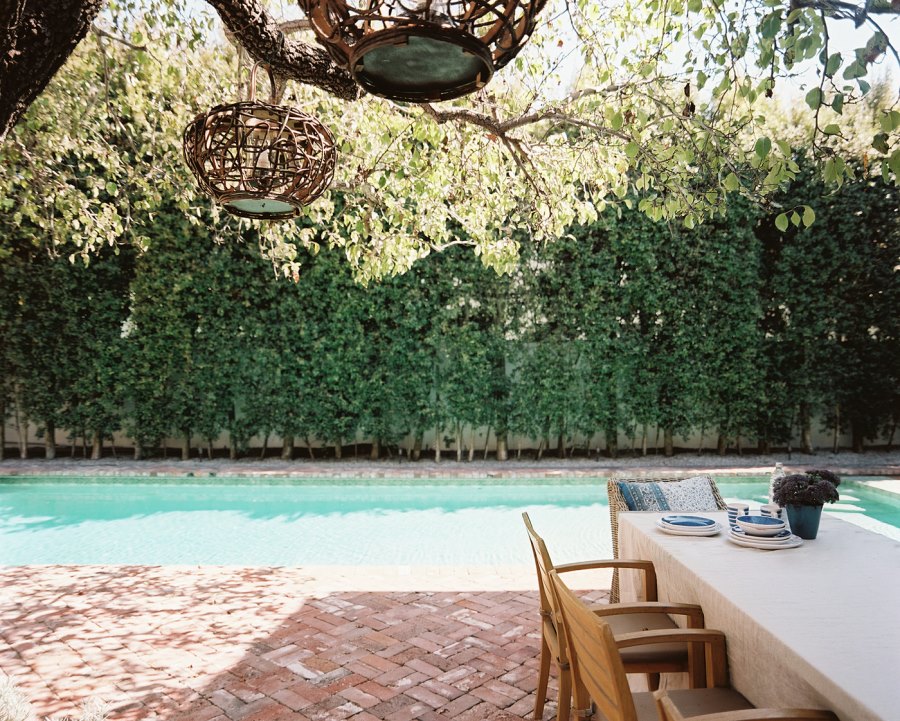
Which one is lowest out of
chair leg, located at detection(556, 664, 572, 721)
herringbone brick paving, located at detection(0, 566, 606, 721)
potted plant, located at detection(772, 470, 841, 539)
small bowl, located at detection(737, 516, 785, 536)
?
herringbone brick paving, located at detection(0, 566, 606, 721)

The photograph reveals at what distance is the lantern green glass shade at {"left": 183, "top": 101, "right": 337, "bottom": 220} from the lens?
2838 millimetres

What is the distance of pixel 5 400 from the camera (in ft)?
34.5

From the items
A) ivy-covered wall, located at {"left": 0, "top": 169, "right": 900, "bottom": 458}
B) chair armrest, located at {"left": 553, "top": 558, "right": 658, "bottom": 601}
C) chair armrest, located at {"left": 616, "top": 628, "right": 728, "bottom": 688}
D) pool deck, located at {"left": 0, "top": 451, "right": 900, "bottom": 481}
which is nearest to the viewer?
chair armrest, located at {"left": 616, "top": 628, "right": 728, "bottom": 688}

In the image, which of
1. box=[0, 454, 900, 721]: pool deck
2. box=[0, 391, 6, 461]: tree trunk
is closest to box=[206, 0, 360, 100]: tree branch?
box=[0, 454, 900, 721]: pool deck

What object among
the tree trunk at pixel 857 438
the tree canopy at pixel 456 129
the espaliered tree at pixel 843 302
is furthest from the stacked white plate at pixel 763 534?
the tree trunk at pixel 857 438

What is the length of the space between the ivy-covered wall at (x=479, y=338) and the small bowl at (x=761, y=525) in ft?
24.6

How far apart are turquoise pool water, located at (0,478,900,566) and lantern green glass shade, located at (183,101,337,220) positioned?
15.5 feet

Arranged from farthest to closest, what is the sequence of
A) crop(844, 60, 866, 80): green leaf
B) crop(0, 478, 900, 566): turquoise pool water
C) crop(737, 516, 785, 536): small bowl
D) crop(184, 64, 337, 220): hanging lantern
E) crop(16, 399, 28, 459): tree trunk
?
crop(16, 399, 28, 459): tree trunk, crop(0, 478, 900, 566): turquoise pool water, crop(737, 516, 785, 536): small bowl, crop(184, 64, 337, 220): hanging lantern, crop(844, 60, 866, 80): green leaf

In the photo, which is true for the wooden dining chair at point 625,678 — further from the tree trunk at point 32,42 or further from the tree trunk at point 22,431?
the tree trunk at point 22,431

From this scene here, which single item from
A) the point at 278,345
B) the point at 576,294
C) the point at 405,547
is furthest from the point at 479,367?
the point at 405,547

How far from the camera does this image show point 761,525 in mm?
2953

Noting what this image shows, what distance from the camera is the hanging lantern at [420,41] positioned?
54.7 inches

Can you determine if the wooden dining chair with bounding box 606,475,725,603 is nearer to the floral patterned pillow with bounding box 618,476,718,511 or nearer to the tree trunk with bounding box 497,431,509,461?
the floral patterned pillow with bounding box 618,476,718,511

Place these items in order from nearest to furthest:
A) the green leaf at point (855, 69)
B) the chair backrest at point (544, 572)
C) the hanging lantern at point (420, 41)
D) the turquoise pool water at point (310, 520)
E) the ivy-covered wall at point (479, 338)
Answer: the hanging lantern at point (420, 41), the green leaf at point (855, 69), the chair backrest at point (544, 572), the turquoise pool water at point (310, 520), the ivy-covered wall at point (479, 338)
